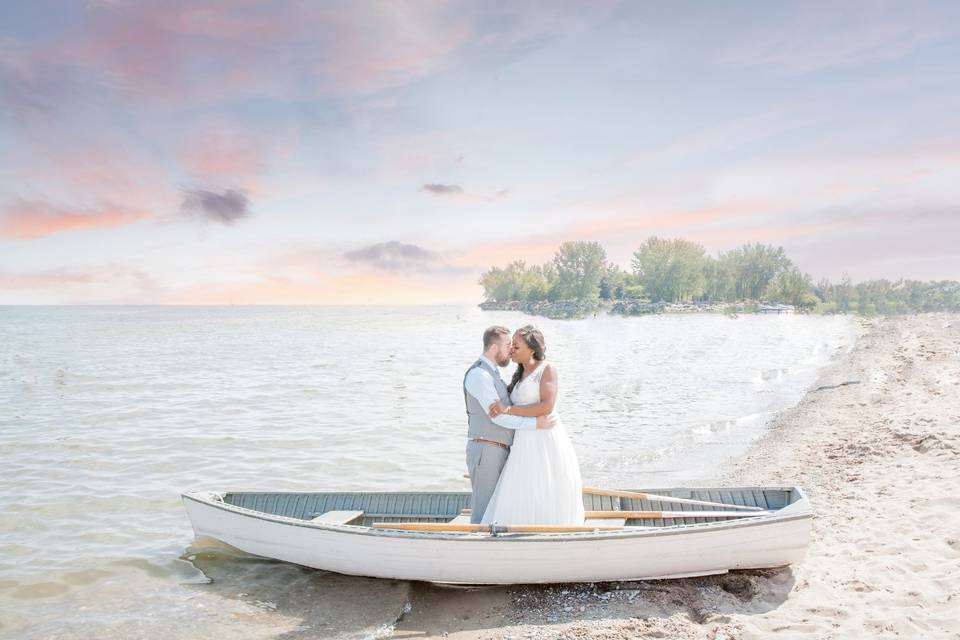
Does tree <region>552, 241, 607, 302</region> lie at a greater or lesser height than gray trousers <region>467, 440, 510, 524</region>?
greater

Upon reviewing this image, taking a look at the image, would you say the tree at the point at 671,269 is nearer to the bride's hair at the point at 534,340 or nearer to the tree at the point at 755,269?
the tree at the point at 755,269

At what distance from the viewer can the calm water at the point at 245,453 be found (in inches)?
310

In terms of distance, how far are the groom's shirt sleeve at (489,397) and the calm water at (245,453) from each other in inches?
98.6

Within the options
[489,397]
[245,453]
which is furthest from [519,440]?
[245,453]

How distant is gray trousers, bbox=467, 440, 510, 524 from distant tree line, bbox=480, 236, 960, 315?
115713 millimetres

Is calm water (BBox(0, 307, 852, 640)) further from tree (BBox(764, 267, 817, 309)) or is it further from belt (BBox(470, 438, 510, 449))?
tree (BBox(764, 267, 817, 309))

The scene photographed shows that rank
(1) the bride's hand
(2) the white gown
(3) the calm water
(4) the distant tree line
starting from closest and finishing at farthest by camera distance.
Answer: (1) the bride's hand, (2) the white gown, (3) the calm water, (4) the distant tree line

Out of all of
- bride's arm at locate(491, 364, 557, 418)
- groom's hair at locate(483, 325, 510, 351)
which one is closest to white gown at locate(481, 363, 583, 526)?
bride's arm at locate(491, 364, 557, 418)

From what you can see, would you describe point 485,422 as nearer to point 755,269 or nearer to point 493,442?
point 493,442

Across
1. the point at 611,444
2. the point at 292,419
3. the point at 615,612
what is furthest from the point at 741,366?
the point at 615,612

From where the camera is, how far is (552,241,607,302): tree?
14688 centimetres

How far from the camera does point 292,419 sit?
20594mm

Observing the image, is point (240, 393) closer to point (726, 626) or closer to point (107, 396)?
point (107, 396)

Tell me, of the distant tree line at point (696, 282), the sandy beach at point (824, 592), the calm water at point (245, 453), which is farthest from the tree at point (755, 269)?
the sandy beach at point (824, 592)
